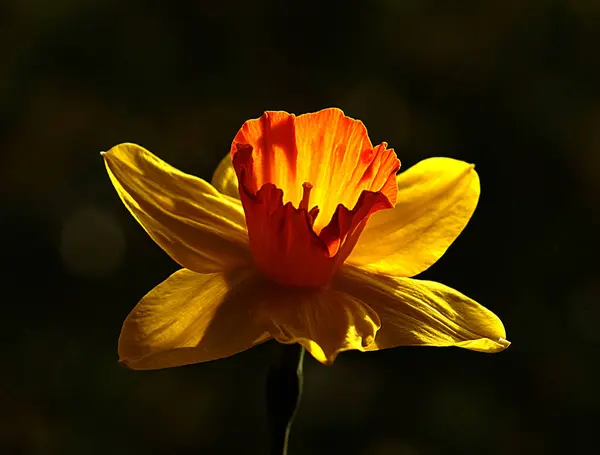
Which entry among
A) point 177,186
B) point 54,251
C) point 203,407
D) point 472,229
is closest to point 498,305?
point 472,229

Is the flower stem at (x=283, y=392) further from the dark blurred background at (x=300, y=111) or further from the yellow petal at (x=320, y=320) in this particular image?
the dark blurred background at (x=300, y=111)

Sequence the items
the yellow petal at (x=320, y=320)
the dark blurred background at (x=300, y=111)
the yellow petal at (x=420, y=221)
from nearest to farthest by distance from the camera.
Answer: the yellow petal at (x=320, y=320) < the yellow petal at (x=420, y=221) < the dark blurred background at (x=300, y=111)

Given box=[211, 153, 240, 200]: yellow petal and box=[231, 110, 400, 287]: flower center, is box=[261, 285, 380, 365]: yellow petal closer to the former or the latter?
box=[231, 110, 400, 287]: flower center

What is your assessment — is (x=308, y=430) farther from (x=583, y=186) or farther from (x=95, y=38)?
(x=95, y=38)

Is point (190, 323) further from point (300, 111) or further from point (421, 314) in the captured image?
point (300, 111)

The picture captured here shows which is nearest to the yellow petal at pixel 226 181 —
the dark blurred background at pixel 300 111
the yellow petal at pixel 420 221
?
the yellow petal at pixel 420 221
